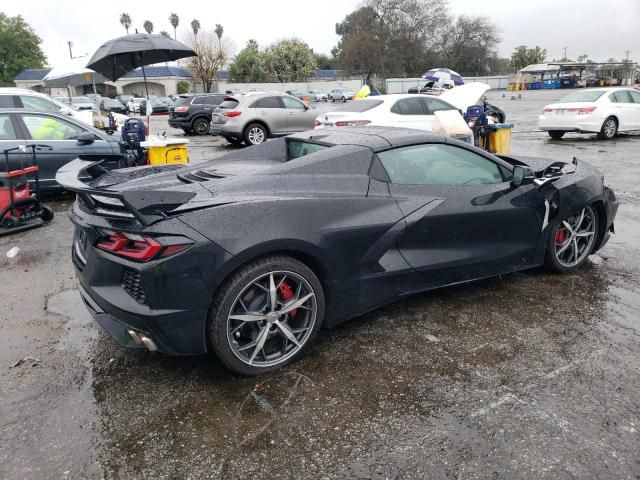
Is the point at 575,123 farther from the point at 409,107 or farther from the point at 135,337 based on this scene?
the point at 135,337

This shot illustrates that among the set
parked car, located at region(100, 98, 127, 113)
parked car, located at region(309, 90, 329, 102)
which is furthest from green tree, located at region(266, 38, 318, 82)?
parked car, located at region(100, 98, 127, 113)

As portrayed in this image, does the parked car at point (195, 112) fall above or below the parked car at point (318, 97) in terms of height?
below

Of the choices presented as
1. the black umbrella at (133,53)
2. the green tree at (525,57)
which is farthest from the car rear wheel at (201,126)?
the green tree at (525,57)

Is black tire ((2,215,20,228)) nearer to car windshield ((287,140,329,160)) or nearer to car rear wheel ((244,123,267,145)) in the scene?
car windshield ((287,140,329,160))

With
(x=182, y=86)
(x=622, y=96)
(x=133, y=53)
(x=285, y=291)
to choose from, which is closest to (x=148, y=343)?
(x=285, y=291)

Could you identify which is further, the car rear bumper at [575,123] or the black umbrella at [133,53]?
the car rear bumper at [575,123]

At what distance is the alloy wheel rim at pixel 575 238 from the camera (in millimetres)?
4422

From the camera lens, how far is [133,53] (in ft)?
32.2

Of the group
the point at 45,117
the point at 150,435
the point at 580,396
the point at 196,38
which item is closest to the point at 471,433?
the point at 580,396

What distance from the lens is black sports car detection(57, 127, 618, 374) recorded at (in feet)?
8.95

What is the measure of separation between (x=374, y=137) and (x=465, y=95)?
9725 mm

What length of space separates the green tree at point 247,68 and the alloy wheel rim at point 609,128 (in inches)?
1948

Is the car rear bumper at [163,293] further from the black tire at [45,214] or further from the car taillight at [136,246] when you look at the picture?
Result: the black tire at [45,214]

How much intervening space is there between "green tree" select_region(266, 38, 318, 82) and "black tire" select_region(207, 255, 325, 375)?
6240 centimetres
